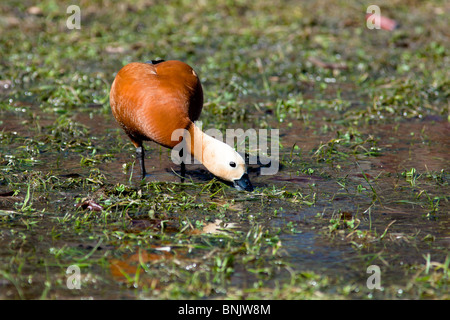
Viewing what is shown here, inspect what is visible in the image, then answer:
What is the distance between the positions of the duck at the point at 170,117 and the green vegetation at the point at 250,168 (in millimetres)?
304

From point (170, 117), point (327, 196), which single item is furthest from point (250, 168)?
point (170, 117)

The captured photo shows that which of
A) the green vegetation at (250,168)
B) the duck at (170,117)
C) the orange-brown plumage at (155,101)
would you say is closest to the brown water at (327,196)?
the green vegetation at (250,168)

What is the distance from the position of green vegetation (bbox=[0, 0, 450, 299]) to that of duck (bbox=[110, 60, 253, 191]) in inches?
12.0

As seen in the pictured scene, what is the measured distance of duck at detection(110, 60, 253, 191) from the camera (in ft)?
15.4

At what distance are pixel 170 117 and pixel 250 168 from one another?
114 cm

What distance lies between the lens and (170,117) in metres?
4.75

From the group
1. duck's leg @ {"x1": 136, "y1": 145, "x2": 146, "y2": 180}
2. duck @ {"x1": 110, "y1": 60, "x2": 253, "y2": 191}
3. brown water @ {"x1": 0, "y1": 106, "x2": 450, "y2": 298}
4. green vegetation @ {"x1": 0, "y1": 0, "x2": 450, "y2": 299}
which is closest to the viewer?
green vegetation @ {"x1": 0, "y1": 0, "x2": 450, "y2": 299}

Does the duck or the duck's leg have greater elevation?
the duck

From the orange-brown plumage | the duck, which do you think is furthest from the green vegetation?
the orange-brown plumage

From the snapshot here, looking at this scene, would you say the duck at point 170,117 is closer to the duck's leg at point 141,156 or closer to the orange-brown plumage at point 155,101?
the orange-brown plumage at point 155,101

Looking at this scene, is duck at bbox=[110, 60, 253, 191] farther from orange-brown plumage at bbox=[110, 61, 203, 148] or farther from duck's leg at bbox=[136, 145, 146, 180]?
duck's leg at bbox=[136, 145, 146, 180]

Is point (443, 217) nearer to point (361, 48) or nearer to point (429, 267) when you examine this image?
point (429, 267)

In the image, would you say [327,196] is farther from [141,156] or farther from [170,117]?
[141,156]

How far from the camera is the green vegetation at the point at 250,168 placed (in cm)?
369
